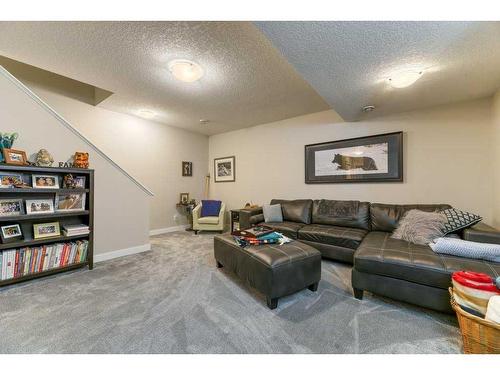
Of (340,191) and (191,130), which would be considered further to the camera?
(191,130)

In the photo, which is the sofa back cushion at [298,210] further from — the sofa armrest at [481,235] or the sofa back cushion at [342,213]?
the sofa armrest at [481,235]

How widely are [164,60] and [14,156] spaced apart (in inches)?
71.1

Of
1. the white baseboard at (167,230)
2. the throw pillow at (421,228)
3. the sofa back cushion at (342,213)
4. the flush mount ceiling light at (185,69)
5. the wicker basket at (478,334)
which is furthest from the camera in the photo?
the white baseboard at (167,230)

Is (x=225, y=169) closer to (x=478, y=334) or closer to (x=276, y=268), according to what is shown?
(x=276, y=268)

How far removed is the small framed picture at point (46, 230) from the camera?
2156mm

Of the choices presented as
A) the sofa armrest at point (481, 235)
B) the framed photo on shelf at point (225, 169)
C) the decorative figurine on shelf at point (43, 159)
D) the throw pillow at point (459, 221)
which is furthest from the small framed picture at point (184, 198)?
the sofa armrest at point (481, 235)

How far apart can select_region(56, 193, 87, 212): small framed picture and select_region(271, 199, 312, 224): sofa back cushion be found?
3.01 m

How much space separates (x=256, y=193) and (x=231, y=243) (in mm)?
2554

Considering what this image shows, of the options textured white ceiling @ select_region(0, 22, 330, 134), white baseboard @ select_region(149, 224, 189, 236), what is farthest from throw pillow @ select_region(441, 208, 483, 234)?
white baseboard @ select_region(149, 224, 189, 236)

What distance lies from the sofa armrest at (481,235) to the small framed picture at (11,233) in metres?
4.58

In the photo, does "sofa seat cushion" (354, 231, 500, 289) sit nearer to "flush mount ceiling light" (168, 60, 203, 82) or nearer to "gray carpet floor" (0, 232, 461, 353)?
"gray carpet floor" (0, 232, 461, 353)

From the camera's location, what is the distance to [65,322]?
4.88 ft
